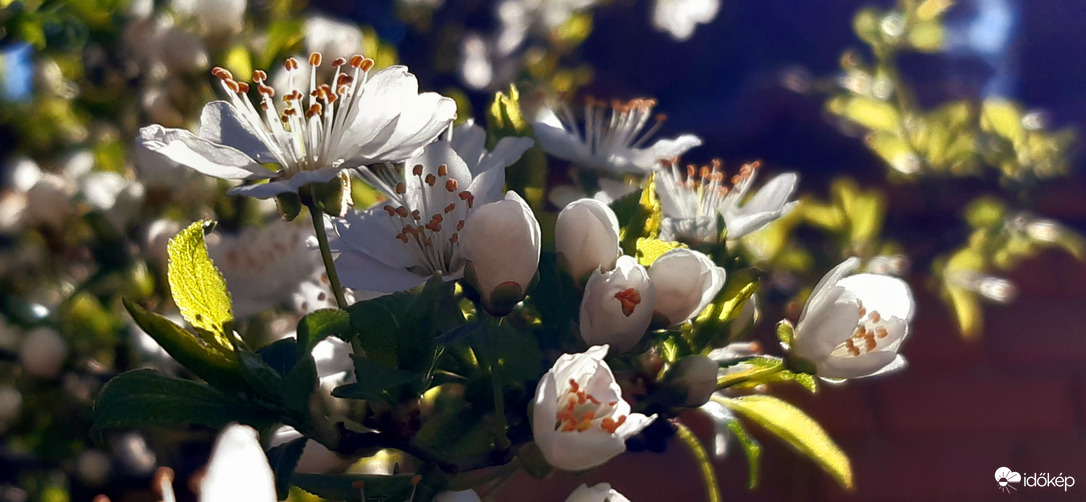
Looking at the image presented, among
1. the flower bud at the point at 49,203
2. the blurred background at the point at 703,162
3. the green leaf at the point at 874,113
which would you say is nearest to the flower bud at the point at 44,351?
the blurred background at the point at 703,162

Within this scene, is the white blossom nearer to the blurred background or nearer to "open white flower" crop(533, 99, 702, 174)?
the blurred background

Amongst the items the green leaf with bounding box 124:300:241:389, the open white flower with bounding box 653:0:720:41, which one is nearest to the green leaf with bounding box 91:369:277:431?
the green leaf with bounding box 124:300:241:389

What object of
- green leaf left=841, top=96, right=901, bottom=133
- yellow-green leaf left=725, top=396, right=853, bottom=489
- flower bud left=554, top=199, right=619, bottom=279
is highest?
flower bud left=554, top=199, right=619, bottom=279

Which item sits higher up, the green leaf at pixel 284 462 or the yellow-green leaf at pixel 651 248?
the yellow-green leaf at pixel 651 248

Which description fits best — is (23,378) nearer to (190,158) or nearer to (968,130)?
(190,158)

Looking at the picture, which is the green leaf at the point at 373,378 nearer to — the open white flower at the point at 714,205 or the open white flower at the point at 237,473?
the open white flower at the point at 237,473

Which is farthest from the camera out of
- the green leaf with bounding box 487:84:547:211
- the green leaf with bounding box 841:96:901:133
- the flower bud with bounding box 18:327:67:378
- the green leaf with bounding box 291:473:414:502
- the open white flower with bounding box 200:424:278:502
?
the green leaf with bounding box 841:96:901:133

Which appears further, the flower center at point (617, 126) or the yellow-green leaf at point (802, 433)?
the flower center at point (617, 126)
